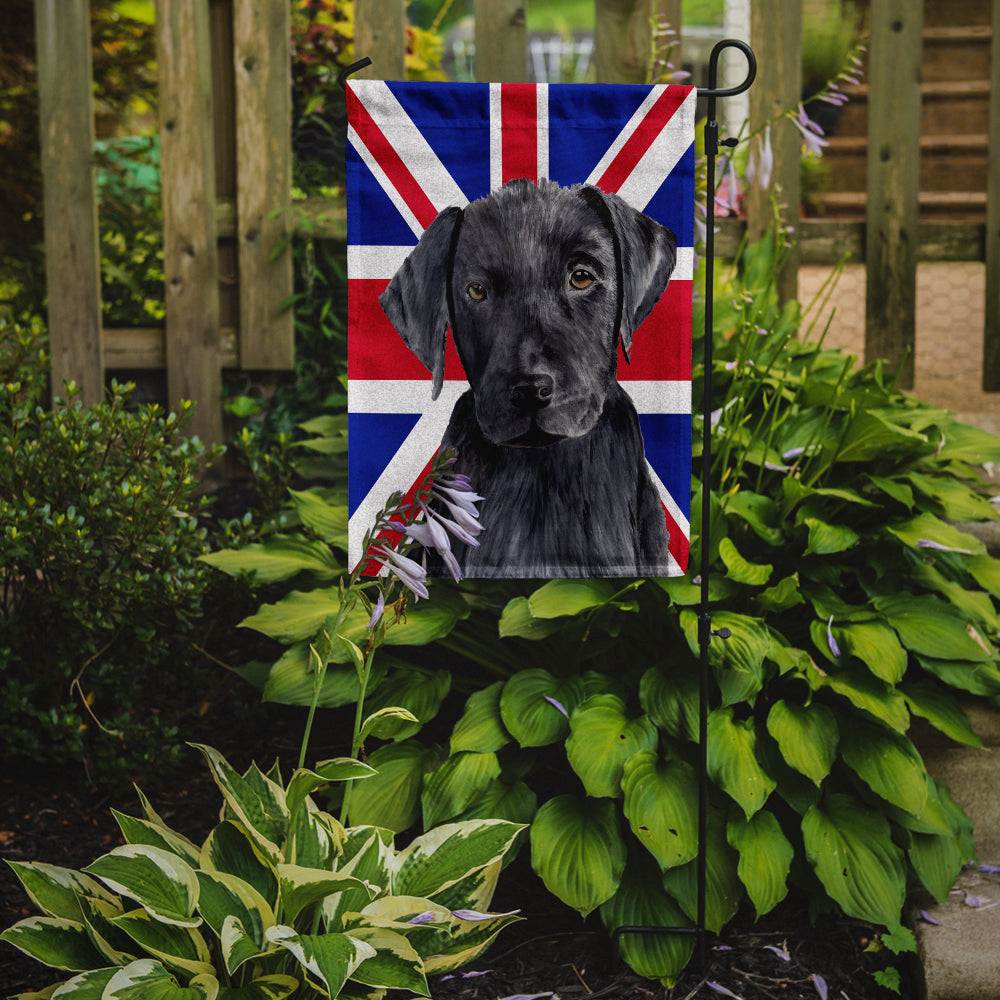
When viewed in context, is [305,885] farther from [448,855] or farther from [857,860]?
[857,860]

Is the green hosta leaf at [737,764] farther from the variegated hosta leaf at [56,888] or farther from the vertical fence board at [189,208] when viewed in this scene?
the vertical fence board at [189,208]

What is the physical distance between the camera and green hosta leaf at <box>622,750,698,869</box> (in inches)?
74.1

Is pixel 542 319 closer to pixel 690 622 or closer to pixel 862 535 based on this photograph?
pixel 690 622

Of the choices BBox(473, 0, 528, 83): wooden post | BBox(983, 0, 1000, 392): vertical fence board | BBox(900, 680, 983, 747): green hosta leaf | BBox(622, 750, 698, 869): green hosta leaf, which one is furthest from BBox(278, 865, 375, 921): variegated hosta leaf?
BBox(983, 0, 1000, 392): vertical fence board

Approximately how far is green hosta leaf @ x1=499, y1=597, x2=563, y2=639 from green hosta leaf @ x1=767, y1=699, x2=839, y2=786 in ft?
1.63

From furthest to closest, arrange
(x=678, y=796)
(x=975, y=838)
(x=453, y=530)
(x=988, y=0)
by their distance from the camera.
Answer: (x=988, y=0)
(x=975, y=838)
(x=678, y=796)
(x=453, y=530)

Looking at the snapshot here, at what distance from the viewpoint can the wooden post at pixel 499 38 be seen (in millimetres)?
3232

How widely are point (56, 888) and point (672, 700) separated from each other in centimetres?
119

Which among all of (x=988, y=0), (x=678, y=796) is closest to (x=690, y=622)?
(x=678, y=796)

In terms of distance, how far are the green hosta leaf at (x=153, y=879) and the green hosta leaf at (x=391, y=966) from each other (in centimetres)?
27

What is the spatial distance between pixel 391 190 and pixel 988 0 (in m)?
6.74

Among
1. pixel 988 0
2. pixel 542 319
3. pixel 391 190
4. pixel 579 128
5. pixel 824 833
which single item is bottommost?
pixel 824 833

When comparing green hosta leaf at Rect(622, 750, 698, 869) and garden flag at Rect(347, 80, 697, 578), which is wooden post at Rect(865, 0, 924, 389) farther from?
green hosta leaf at Rect(622, 750, 698, 869)

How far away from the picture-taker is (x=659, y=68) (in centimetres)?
327
